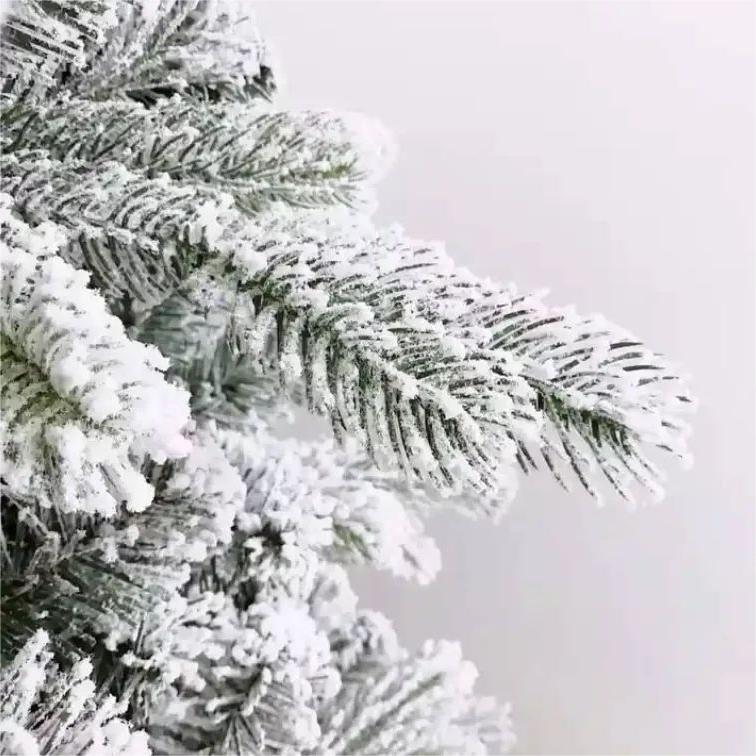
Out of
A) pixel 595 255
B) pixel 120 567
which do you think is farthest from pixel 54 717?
pixel 595 255

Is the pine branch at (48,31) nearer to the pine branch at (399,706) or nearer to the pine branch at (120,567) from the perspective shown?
the pine branch at (120,567)

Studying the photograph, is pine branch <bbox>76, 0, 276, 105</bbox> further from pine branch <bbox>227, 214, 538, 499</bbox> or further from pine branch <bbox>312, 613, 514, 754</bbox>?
pine branch <bbox>312, 613, 514, 754</bbox>

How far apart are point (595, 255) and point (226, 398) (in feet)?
1.03

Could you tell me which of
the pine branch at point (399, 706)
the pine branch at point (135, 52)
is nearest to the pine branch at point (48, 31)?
the pine branch at point (135, 52)

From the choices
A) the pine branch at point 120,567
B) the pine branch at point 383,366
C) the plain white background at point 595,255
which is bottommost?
the pine branch at point 120,567

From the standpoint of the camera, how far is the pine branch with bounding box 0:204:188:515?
0.46 ft

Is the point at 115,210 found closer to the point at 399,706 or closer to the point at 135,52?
the point at 135,52

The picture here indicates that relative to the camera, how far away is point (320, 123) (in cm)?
31

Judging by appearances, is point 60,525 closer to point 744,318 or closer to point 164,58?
point 164,58

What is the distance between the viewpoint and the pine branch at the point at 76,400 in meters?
0.14

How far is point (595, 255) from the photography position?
1.95 feet

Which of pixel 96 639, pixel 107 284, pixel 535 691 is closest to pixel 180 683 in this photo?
pixel 96 639

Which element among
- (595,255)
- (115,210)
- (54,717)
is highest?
(595,255)

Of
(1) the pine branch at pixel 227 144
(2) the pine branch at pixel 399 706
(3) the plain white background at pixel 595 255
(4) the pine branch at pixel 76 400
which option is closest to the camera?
(4) the pine branch at pixel 76 400
